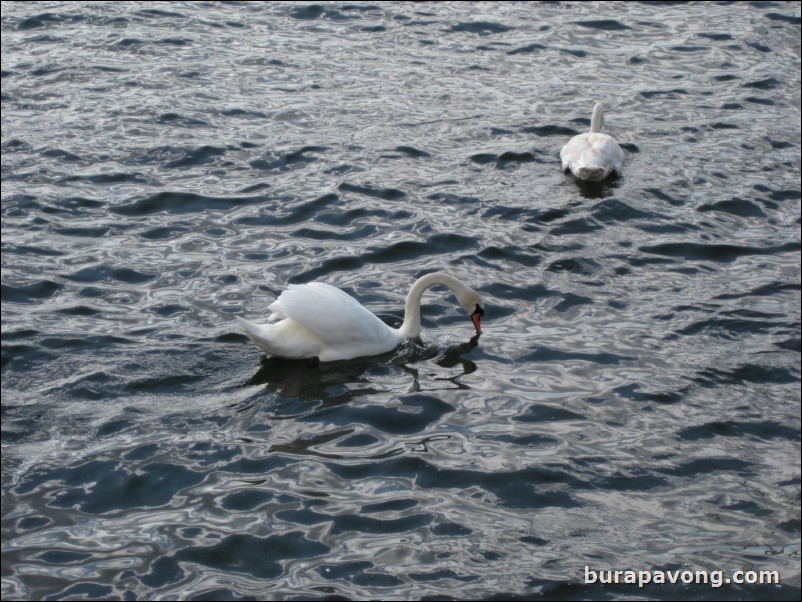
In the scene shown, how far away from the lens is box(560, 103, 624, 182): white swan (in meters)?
14.0

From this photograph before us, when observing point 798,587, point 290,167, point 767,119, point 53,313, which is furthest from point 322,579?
point 767,119

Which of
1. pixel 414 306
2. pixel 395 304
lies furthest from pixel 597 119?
pixel 414 306

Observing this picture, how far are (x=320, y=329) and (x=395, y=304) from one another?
1491 millimetres

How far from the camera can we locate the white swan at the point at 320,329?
33.6 ft

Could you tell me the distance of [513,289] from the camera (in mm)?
11766

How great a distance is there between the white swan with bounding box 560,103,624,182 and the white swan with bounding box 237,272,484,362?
4.32m

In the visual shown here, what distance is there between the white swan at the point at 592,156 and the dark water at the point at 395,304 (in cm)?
28

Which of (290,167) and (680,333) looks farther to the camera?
(290,167)

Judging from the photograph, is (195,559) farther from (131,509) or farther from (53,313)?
(53,313)

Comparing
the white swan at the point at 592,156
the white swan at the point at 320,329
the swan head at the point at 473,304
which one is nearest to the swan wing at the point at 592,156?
the white swan at the point at 592,156

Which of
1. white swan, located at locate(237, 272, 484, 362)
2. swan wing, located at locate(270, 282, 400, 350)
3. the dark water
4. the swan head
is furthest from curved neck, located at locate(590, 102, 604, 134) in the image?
swan wing, located at locate(270, 282, 400, 350)

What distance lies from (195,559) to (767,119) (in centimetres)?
1133

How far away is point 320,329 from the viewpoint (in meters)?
10.3

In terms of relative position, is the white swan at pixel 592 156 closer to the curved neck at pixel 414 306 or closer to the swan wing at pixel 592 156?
the swan wing at pixel 592 156
